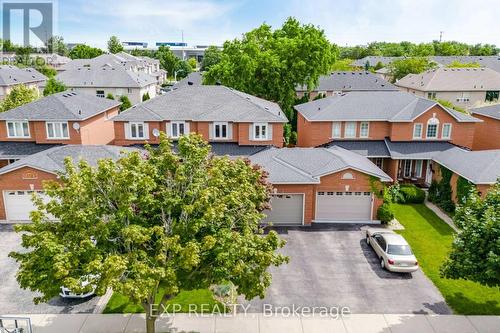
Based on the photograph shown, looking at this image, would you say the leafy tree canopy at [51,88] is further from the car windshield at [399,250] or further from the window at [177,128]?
the car windshield at [399,250]

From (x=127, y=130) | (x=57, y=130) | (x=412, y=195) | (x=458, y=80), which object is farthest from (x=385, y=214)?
(x=458, y=80)

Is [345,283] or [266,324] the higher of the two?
[345,283]

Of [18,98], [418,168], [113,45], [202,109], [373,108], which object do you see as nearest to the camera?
[202,109]

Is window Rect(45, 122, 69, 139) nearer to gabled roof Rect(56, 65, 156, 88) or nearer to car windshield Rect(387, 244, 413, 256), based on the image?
car windshield Rect(387, 244, 413, 256)

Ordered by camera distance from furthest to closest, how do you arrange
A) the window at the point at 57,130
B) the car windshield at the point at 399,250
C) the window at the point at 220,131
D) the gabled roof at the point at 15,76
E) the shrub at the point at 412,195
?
the gabled roof at the point at 15,76, the window at the point at 220,131, the window at the point at 57,130, the shrub at the point at 412,195, the car windshield at the point at 399,250

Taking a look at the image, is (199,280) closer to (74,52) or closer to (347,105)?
(347,105)

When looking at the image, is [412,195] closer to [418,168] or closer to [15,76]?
[418,168]

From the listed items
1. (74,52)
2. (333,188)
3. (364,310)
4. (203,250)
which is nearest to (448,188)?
(333,188)

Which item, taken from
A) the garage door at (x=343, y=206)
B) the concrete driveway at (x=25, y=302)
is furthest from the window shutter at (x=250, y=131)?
the concrete driveway at (x=25, y=302)
